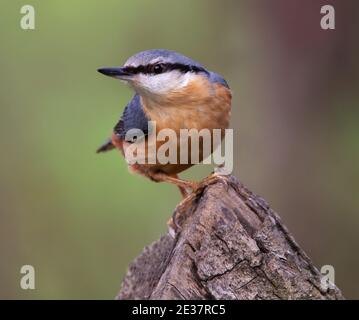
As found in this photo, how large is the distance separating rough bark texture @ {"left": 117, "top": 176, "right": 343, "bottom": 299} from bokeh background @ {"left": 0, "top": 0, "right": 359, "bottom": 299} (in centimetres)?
253

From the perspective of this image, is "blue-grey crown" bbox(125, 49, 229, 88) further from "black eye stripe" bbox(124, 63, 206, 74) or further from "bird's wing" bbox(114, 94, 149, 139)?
"bird's wing" bbox(114, 94, 149, 139)

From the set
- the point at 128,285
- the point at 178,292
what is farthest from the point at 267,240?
the point at 128,285

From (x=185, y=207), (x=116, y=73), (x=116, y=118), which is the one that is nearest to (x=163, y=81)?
(x=116, y=73)

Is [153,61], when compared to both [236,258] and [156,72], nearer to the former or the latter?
[156,72]

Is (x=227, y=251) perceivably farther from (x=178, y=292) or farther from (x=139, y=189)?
(x=139, y=189)

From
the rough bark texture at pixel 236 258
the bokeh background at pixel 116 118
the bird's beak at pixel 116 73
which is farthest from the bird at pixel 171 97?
the bokeh background at pixel 116 118

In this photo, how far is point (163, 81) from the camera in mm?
3465

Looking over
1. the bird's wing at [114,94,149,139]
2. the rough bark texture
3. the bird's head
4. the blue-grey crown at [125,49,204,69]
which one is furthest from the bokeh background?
the rough bark texture

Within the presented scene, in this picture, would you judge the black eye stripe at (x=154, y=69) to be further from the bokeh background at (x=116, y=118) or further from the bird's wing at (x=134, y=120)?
Result: the bokeh background at (x=116, y=118)

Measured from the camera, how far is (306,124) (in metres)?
5.73

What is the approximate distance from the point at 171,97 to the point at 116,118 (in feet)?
7.43

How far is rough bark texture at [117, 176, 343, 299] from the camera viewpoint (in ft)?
8.73

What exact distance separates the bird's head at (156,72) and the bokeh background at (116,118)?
2.17 metres
